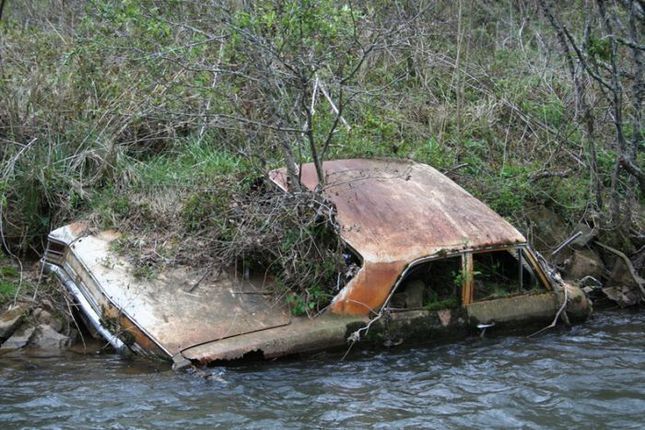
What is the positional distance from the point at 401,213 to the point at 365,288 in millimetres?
725

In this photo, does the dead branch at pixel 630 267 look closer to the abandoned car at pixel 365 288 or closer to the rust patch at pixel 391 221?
the abandoned car at pixel 365 288

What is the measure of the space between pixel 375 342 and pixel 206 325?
1258 millimetres

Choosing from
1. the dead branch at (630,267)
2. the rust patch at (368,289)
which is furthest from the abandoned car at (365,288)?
the dead branch at (630,267)

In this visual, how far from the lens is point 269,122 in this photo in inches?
297

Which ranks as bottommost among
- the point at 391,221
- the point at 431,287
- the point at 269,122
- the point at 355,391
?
the point at 355,391

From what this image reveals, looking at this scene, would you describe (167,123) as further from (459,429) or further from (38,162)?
(459,429)

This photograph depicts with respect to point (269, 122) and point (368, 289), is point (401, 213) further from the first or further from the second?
point (269, 122)

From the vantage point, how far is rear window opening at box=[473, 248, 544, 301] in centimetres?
657

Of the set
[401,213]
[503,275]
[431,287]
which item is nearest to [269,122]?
[401,213]

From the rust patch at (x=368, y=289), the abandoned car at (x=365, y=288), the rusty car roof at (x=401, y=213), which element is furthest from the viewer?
the rusty car roof at (x=401, y=213)

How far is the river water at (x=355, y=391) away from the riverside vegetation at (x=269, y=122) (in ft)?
2.40

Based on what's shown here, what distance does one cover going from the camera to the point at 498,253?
6.80 meters

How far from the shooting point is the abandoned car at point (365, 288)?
5.66 metres

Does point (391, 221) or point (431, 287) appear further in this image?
point (431, 287)
